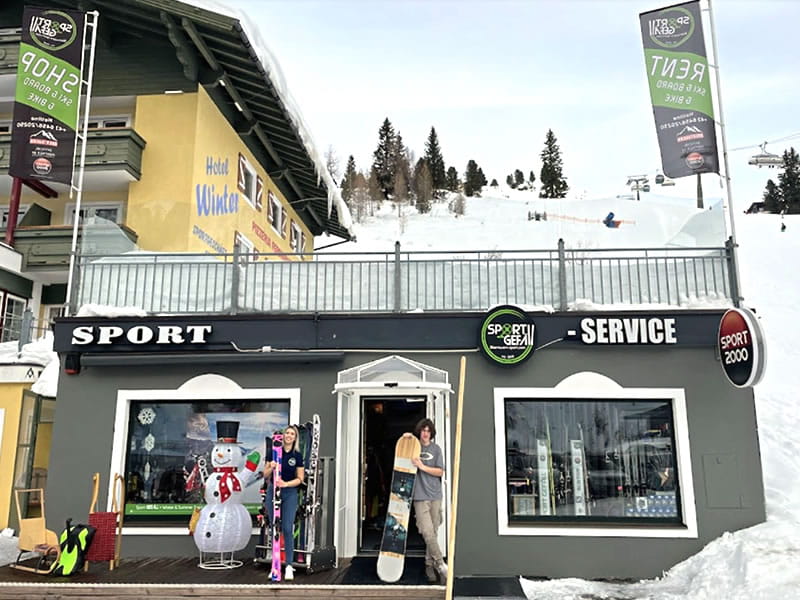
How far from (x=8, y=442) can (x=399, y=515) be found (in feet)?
27.1

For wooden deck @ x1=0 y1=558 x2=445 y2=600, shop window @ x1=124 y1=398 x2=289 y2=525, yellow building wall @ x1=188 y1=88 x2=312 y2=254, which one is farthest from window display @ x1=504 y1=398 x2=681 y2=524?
yellow building wall @ x1=188 y1=88 x2=312 y2=254

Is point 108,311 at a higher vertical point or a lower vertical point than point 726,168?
lower

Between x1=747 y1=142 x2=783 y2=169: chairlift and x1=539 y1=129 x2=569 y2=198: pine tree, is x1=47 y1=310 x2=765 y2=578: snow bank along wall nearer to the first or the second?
x1=747 y1=142 x2=783 y2=169: chairlift

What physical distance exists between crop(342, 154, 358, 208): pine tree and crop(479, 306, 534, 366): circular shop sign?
59353 mm

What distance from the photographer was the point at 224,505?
332 inches

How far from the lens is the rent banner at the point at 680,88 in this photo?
10445mm

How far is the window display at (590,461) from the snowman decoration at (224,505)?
387cm

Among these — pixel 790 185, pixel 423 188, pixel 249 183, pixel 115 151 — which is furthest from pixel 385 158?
pixel 115 151

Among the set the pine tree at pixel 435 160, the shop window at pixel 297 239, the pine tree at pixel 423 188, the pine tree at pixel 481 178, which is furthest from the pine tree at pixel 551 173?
the shop window at pixel 297 239

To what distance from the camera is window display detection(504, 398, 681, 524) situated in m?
9.66

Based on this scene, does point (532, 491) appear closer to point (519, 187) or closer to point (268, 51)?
point (268, 51)

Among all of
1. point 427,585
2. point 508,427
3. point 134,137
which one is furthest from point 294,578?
point 134,137

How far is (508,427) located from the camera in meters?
9.92

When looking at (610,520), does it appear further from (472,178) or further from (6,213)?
(472,178)
